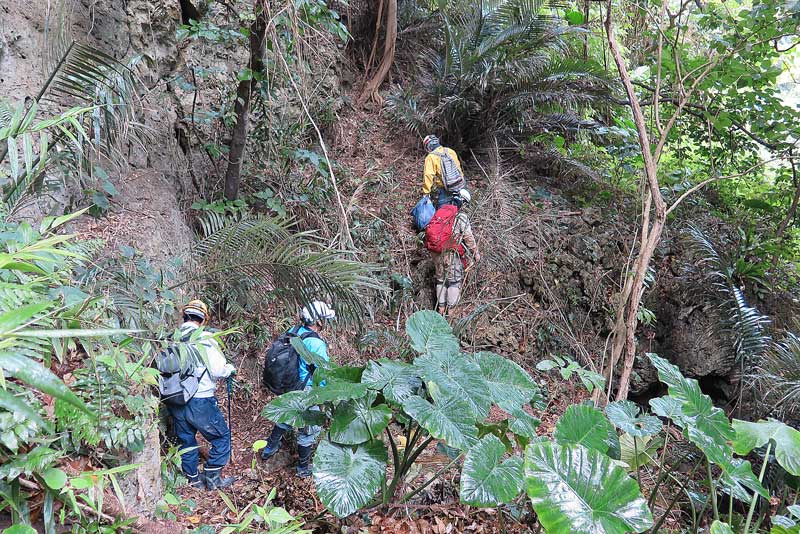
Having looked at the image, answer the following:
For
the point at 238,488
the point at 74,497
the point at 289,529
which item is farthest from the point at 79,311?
the point at 238,488

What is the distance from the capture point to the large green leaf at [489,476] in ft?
6.79

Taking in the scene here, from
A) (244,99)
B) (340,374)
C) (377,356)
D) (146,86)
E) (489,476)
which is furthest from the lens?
(377,356)

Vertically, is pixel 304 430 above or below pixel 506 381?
below

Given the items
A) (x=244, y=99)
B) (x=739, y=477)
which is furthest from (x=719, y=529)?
(x=244, y=99)

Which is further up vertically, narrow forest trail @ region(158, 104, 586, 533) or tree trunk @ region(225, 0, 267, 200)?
tree trunk @ region(225, 0, 267, 200)

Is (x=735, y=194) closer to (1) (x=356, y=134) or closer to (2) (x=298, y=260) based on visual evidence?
(1) (x=356, y=134)

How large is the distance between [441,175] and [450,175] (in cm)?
13

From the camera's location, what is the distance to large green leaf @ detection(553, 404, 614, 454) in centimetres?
239

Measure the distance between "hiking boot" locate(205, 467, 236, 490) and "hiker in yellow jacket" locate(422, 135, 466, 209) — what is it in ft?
13.6

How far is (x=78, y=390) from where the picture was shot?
6.93 feet

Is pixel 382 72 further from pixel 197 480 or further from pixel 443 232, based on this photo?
pixel 197 480

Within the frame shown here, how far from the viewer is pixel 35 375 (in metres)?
0.92

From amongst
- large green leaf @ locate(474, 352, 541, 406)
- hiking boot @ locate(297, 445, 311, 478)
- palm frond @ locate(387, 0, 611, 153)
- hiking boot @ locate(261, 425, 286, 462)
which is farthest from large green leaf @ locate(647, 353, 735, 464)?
palm frond @ locate(387, 0, 611, 153)

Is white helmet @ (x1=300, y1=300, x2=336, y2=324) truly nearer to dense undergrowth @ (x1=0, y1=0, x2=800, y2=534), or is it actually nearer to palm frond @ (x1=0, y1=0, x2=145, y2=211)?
dense undergrowth @ (x1=0, y1=0, x2=800, y2=534)
